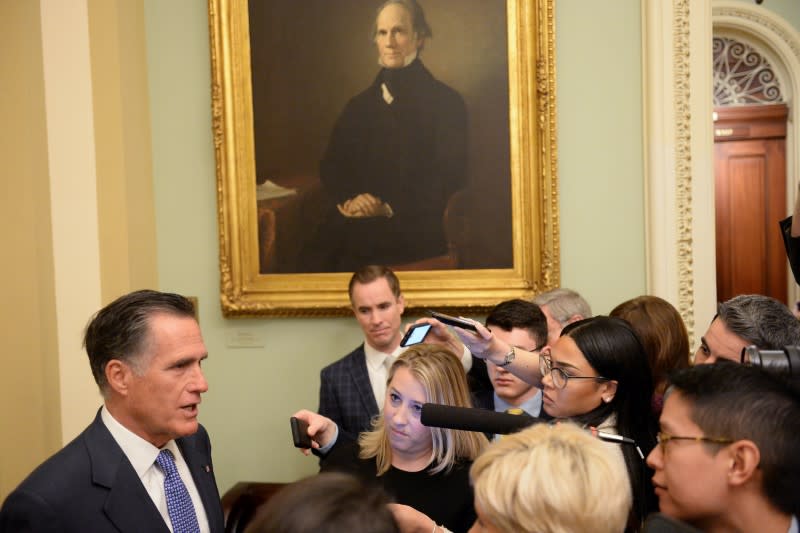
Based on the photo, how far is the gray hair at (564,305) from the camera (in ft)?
13.6

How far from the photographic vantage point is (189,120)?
5.14 meters

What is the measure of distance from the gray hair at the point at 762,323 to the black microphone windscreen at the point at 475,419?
1062 millimetres

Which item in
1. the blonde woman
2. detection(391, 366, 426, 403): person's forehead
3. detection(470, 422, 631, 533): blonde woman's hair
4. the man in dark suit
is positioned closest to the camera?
detection(470, 422, 631, 533): blonde woman's hair

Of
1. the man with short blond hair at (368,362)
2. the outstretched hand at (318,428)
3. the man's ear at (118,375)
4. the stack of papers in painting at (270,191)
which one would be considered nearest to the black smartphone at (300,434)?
the outstretched hand at (318,428)

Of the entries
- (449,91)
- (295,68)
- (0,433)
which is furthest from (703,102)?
(0,433)

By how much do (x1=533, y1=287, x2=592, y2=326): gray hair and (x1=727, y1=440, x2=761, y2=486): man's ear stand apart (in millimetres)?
2403

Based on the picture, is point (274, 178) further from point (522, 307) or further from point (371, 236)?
point (522, 307)

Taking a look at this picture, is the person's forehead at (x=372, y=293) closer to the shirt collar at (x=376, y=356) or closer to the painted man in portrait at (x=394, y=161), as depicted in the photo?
the shirt collar at (x=376, y=356)

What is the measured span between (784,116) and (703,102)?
214 inches

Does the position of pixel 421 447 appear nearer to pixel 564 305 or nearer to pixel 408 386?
pixel 408 386

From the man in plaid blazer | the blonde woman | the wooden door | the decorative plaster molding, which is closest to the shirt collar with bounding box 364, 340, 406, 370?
the man in plaid blazer

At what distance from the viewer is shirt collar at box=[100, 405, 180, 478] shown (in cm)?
222

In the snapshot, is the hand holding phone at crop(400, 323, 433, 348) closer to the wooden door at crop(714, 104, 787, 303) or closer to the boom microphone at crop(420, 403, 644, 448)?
the boom microphone at crop(420, 403, 644, 448)

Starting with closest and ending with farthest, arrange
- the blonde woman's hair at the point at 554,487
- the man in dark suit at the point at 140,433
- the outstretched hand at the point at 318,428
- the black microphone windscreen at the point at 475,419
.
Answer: the blonde woman's hair at the point at 554,487 → the black microphone windscreen at the point at 475,419 → the man in dark suit at the point at 140,433 → the outstretched hand at the point at 318,428
